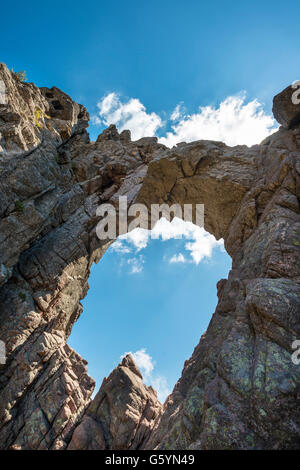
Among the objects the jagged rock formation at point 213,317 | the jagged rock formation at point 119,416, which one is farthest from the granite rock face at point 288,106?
the jagged rock formation at point 119,416

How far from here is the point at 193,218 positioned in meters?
30.9

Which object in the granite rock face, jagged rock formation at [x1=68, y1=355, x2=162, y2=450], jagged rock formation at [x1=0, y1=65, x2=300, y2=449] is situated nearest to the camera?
jagged rock formation at [x1=0, y1=65, x2=300, y2=449]

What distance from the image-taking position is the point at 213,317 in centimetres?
1925

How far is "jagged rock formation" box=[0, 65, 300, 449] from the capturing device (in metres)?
10.2

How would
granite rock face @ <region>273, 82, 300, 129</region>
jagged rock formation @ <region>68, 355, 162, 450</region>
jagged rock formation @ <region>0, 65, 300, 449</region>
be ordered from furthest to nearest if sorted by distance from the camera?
granite rock face @ <region>273, 82, 300, 129</region> → jagged rock formation @ <region>68, 355, 162, 450</region> → jagged rock formation @ <region>0, 65, 300, 449</region>

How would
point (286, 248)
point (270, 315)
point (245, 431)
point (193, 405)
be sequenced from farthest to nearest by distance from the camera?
point (286, 248)
point (193, 405)
point (270, 315)
point (245, 431)

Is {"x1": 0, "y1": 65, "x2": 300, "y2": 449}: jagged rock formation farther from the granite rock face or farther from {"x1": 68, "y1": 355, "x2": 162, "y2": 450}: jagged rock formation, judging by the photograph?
the granite rock face

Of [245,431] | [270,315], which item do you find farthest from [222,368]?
[270,315]

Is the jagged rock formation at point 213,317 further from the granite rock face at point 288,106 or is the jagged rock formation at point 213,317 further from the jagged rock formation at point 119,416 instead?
the granite rock face at point 288,106

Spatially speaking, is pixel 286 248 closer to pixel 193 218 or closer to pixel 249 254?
pixel 249 254

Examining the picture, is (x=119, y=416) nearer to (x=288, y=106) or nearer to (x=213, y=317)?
(x=213, y=317)

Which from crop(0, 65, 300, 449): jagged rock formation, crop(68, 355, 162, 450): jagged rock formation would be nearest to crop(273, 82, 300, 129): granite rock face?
crop(0, 65, 300, 449): jagged rock formation

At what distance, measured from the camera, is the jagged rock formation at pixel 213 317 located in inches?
402

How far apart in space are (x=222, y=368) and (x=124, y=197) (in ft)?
82.8
